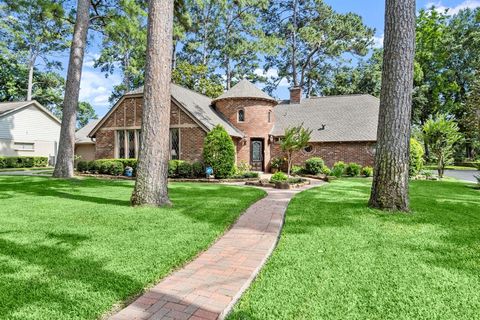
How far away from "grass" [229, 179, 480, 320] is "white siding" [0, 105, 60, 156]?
2788 cm

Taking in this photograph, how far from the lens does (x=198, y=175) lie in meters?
15.9

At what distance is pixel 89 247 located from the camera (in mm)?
4242

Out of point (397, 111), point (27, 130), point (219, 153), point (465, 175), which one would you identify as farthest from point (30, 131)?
point (465, 175)

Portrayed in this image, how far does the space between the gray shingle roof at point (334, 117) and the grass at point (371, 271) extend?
14.9 meters

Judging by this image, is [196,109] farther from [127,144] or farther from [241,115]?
[127,144]

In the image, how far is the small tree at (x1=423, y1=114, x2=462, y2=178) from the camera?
55.7 feet

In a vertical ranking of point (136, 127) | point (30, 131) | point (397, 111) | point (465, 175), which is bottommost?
point (465, 175)

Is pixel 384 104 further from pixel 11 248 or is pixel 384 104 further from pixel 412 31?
pixel 11 248

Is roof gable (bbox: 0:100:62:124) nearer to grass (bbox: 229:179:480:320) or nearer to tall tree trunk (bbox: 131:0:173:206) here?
tall tree trunk (bbox: 131:0:173:206)

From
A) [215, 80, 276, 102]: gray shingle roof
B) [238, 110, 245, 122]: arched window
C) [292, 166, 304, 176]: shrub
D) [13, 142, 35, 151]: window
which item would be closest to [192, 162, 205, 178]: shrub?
[238, 110, 245, 122]: arched window

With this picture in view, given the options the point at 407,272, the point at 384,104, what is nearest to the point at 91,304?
the point at 407,272

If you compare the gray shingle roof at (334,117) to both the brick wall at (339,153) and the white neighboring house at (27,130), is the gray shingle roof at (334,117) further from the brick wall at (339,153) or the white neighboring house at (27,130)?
the white neighboring house at (27,130)

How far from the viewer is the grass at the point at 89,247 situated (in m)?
2.81

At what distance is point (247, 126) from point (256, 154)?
6.72 feet
